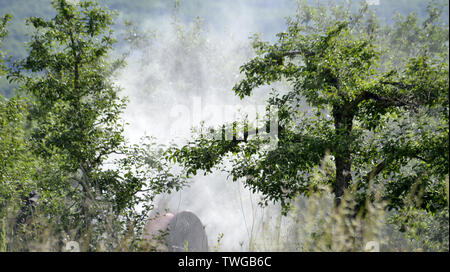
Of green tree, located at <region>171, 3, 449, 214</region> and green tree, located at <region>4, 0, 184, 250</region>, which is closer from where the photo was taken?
green tree, located at <region>171, 3, 449, 214</region>

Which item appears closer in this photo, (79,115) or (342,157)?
(342,157)

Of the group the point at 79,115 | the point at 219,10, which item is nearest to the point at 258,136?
the point at 79,115

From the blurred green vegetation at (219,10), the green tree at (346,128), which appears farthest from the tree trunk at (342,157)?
the blurred green vegetation at (219,10)

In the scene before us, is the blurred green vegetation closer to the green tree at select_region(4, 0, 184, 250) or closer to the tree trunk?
the tree trunk

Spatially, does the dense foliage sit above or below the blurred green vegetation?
below

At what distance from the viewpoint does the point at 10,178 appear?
297 inches

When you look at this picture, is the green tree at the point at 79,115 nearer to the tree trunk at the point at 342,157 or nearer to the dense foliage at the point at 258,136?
the dense foliage at the point at 258,136

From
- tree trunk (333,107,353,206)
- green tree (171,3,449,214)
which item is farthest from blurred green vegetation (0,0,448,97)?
tree trunk (333,107,353,206)

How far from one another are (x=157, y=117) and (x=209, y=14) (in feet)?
57.0

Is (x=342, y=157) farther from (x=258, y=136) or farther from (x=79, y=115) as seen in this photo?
(x=79, y=115)

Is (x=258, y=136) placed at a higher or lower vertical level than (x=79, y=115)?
lower

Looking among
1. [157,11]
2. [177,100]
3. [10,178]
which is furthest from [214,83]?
[10,178]

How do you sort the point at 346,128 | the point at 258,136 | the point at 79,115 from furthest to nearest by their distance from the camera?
the point at 79,115, the point at 258,136, the point at 346,128

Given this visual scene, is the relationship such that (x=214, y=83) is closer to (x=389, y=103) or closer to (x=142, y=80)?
(x=142, y=80)
